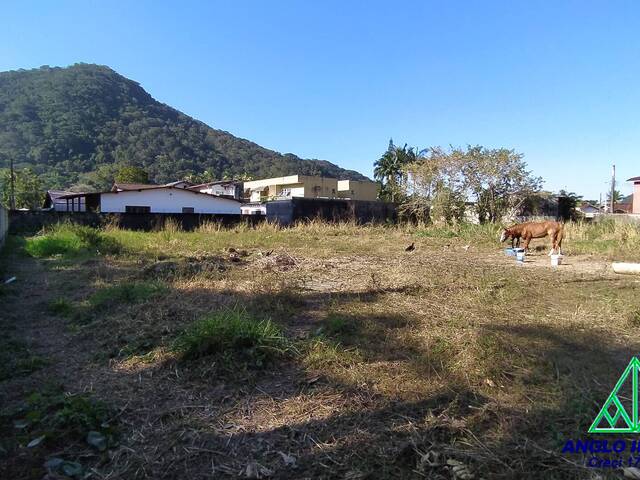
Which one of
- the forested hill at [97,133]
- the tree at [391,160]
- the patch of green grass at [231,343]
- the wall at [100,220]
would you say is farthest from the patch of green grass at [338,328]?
the forested hill at [97,133]

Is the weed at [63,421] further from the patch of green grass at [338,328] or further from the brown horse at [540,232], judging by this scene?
the brown horse at [540,232]

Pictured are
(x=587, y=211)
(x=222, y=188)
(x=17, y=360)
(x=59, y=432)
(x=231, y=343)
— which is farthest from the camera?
(x=222, y=188)

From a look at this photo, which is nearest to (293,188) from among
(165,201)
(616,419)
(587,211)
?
(165,201)

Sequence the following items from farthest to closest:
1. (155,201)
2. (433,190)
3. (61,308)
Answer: (155,201) → (433,190) → (61,308)

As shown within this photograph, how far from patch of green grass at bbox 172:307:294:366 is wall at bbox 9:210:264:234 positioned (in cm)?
1784

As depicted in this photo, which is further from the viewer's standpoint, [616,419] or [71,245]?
[71,245]

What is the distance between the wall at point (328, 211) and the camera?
21484mm

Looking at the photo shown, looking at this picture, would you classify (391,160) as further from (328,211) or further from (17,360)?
(17,360)

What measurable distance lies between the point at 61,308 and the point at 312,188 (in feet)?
165

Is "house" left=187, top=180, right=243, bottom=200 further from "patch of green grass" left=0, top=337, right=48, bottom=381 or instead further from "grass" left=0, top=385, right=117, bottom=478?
"grass" left=0, top=385, right=117, bottom=478

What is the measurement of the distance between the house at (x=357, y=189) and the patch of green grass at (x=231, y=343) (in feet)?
177

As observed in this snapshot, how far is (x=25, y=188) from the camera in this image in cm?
4753

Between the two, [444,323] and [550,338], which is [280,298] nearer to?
[444,323]

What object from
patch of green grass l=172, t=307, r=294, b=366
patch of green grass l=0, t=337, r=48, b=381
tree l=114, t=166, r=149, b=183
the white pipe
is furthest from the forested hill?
the white pipe
